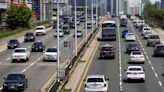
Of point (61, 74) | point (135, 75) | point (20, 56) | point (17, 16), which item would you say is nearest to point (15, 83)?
point (61, 74)

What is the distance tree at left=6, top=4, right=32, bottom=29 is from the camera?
5182 inches

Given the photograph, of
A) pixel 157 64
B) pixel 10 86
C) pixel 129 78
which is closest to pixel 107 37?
pixel 157 64

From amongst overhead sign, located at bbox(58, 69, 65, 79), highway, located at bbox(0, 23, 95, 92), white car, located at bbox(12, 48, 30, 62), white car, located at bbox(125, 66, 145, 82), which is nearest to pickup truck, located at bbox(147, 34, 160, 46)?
highway, located at bbox(0, 23, 95, 92)

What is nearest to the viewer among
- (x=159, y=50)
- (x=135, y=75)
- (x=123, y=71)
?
(x=135, y=75)

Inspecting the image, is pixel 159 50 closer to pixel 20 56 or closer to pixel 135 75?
pixel 20 56

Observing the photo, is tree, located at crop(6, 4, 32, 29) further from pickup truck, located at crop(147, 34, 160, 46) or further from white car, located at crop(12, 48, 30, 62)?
white car, located at crop(12, 48, 30, 62)

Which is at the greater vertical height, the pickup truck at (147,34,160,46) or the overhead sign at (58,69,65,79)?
the overhead sign at (58,69,65,79)

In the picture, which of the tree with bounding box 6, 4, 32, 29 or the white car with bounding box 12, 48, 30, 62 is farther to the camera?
the tree with bounding box 6, 4, 32, 29

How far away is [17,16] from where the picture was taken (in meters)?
133

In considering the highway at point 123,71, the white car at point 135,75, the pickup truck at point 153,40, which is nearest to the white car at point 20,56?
the highway at point 123,71

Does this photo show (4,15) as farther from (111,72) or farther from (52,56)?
(111,72)

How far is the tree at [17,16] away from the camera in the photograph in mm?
131625

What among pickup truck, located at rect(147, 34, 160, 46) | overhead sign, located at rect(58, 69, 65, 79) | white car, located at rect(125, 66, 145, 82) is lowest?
pickup truck, located at rect(147, 34, 160, 46)

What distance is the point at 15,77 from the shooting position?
37.8m
